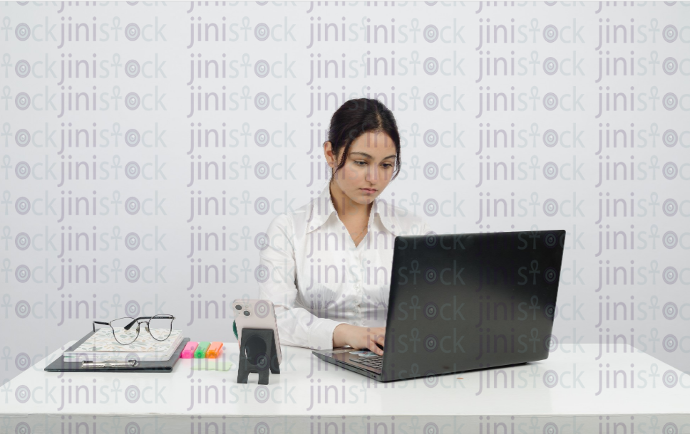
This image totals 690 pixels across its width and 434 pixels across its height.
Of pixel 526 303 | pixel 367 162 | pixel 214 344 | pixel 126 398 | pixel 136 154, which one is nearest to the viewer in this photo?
pixel 126 398

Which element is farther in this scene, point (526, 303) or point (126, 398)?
point (526, 303)

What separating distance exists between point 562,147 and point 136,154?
75.0 inches

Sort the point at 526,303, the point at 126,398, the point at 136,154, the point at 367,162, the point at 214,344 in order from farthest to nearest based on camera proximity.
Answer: the point at 136,154 < the point at 367,162 < the point at 214,344 < the point at 526,303 < the point at 126,398

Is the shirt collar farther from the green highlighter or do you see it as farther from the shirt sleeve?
the green highlighter

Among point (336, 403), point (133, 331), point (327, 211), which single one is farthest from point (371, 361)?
point (327, 211)

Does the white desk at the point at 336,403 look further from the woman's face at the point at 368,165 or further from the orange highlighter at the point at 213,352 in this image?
the woman's face at the point at 368,165

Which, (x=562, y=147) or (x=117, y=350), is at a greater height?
(x=562, y=147)

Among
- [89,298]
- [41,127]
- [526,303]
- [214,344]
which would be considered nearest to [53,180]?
[41,127]

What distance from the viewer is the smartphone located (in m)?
1.28

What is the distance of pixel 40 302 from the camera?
280cm

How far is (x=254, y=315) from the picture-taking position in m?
1.29

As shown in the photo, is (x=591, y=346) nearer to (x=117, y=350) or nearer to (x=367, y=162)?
(x=367, y=162)

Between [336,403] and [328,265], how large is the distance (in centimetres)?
81

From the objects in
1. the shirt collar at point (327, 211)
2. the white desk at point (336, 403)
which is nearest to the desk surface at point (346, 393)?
the white desk at point (336, 403)
